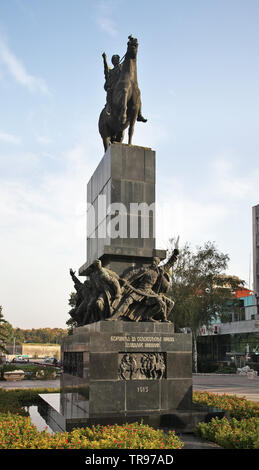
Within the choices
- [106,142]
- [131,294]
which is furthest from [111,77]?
[131,294]

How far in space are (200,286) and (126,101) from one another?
119 feet

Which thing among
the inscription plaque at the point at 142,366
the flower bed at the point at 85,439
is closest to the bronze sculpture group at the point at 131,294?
the inscription plaque at the point at 142,366

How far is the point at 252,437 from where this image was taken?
7.33 m

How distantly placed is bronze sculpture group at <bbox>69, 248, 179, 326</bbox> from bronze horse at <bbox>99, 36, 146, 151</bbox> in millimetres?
3935

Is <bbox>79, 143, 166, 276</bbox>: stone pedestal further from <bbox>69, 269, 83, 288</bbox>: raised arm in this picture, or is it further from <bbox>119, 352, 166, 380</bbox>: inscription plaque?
<bbox>119, 352, 166, 380</bbox>: inscription plaque

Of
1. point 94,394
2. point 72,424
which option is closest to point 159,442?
point 72,424

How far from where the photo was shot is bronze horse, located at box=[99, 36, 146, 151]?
12.9 m

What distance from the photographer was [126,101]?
→ 42.3ft

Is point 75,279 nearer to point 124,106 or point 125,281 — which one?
point 125,281

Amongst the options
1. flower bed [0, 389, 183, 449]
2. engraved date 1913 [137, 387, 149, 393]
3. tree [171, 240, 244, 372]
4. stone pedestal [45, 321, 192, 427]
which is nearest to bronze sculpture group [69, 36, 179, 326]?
stone pedestal [45, 321, 192, 427]

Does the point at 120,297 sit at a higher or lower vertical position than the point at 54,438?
higher

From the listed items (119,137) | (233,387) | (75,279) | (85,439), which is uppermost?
(119,137)
